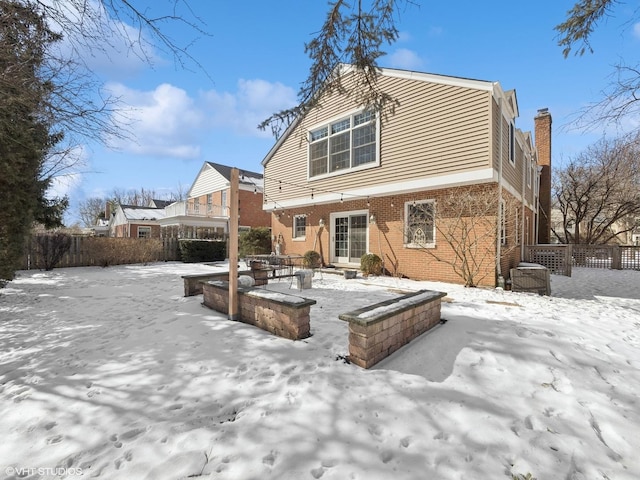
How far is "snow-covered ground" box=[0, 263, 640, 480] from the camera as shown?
74.7 inches

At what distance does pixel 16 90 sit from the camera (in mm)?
2998

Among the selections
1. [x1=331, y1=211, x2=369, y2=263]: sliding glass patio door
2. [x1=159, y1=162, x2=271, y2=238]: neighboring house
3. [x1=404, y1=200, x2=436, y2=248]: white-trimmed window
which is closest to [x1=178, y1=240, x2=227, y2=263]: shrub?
[x1=159, y1=162, x2=271, y2=238]: neighboring house

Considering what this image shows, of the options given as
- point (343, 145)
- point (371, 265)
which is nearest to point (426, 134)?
point (343, 145)

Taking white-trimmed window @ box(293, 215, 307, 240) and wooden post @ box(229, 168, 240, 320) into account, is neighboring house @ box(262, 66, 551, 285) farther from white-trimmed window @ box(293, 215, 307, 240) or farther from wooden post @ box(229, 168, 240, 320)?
wooden post @ box(229, 168, 240, 320)

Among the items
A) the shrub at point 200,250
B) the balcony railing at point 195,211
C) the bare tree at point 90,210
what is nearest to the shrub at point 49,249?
the shrub at point 200,250

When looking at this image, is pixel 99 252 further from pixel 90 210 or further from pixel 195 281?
pixel 90 210

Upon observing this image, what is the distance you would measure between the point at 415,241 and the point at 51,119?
29.7ft

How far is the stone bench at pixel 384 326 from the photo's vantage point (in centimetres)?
309

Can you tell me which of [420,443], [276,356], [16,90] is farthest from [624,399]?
[16,90]

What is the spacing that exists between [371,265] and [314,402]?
798 cm

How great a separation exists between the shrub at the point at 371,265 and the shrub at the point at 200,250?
1034 centimetres

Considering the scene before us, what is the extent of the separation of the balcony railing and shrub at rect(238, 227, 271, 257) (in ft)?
24.3

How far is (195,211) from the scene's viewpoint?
2216cm

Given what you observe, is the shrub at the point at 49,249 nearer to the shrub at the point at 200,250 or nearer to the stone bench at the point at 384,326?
the shrub at the point at 200,250
